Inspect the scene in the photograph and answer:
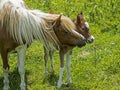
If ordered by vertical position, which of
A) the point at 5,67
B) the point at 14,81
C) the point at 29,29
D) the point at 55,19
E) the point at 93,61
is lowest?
the point at 14,81

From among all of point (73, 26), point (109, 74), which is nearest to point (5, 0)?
point (73, 26)

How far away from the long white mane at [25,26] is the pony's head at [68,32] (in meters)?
→ 0.15

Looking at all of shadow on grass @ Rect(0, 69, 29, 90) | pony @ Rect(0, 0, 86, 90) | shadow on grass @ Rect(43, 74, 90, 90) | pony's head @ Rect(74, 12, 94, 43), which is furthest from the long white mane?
shadow on grass @ Rect(0, 69, 29, 90)

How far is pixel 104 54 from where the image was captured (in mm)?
8844

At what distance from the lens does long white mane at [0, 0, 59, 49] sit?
6617 millimetres

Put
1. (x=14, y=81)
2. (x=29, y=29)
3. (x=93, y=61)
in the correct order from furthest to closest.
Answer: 1. (x=93, y=61)
2. (x=14, y=81)
3. (x=29, y=29)

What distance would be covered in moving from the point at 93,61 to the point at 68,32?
1882 millimetres

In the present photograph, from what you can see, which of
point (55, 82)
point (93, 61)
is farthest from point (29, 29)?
point (93, 61)

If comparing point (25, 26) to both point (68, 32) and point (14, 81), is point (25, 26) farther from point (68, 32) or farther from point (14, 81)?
point (14, 81)

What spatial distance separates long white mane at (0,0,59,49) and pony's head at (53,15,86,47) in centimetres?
15

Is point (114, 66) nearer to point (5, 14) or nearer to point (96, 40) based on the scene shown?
point (96, 40)

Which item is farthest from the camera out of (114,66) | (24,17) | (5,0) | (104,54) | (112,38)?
(112,38)

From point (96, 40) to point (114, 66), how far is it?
165cm

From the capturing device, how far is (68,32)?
271 inches
